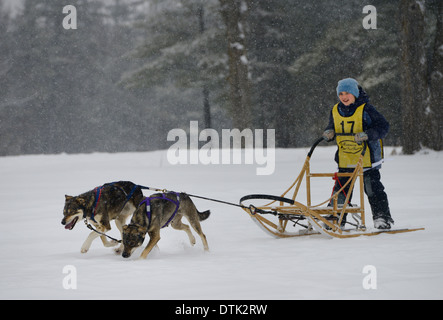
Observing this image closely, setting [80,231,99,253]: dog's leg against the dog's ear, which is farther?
[80,231,99,253]: dog's leg

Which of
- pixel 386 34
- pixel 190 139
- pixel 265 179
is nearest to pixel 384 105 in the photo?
pixel 386 34

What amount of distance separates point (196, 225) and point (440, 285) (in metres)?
2.76

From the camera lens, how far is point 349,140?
6.77 meters

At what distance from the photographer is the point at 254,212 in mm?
6285

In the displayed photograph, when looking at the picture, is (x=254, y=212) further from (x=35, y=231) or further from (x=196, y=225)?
(x=35, y=231)

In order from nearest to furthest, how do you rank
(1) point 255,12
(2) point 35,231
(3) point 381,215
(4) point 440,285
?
(4) point 440,285
(3) point 381,215
(2) point 35,231
(1) point 255,12

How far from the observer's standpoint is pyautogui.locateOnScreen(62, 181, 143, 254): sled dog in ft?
19.2

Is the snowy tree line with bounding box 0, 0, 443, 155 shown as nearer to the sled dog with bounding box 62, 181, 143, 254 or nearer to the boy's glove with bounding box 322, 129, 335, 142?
the boy's glove with bounding box 322, 129, 335, 142

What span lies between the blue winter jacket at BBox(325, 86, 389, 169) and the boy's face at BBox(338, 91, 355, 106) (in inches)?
2.4

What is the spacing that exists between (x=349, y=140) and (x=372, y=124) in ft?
1.07

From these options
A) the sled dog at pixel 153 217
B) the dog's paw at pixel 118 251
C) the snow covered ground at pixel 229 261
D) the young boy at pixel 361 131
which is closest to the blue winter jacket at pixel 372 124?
the young boy at pixel 361 131

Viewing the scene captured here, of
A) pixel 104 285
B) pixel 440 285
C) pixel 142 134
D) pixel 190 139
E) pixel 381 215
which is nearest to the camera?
pixel 440 285

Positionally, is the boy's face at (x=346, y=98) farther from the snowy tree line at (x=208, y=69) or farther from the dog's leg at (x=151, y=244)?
the snowy tree line at (x=208, y=69)

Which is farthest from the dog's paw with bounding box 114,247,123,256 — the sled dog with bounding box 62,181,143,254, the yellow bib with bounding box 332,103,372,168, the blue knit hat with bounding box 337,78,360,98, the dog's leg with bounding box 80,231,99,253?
the blue knit hat with bounding box 337,78,360,98
